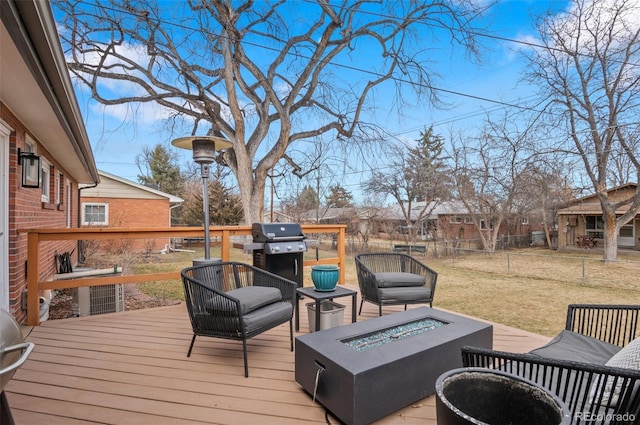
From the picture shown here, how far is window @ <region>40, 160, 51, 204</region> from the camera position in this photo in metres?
5.06

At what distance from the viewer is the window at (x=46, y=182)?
16.6 ft

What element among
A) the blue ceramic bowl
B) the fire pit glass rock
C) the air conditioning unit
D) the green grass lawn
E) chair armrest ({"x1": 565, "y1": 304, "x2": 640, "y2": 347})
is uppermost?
the blue ceramic bowl

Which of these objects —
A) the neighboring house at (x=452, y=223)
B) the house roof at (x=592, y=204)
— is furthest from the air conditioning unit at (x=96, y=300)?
the house roof at (x=592, y=204)

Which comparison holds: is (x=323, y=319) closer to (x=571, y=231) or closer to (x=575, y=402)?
(x=575, y=402)

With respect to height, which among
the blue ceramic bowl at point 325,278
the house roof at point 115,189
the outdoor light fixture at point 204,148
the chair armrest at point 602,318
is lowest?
the chair armrest at point 602,318

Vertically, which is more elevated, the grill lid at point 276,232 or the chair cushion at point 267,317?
the grill lid at point 276,232

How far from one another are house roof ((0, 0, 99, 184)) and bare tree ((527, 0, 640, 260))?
35.2 feet

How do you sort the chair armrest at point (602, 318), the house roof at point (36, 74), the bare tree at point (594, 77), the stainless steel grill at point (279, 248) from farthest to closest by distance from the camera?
the bare tree at point (594, 77), the stainless steel grill at point (279, 248), the chair armrest at point (602, 318), the house roof at point (36, 74)

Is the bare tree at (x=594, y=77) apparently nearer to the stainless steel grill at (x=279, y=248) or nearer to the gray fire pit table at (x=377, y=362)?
the stainless steel grill at (x=279, y=248)

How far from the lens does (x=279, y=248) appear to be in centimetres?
431

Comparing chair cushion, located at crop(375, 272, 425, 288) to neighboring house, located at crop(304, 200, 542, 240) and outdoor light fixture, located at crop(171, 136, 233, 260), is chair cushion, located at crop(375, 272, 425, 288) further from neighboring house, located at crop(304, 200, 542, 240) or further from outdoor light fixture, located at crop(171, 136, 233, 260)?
neighboring house, located at crop(304, 200, 542, 240)

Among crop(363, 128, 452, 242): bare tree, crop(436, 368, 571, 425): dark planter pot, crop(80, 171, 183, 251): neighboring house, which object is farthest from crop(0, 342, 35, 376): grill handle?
crop(363, 128, 452, 242): bare tree

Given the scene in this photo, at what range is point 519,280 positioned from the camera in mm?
8625

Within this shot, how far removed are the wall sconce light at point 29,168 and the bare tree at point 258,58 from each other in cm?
446
